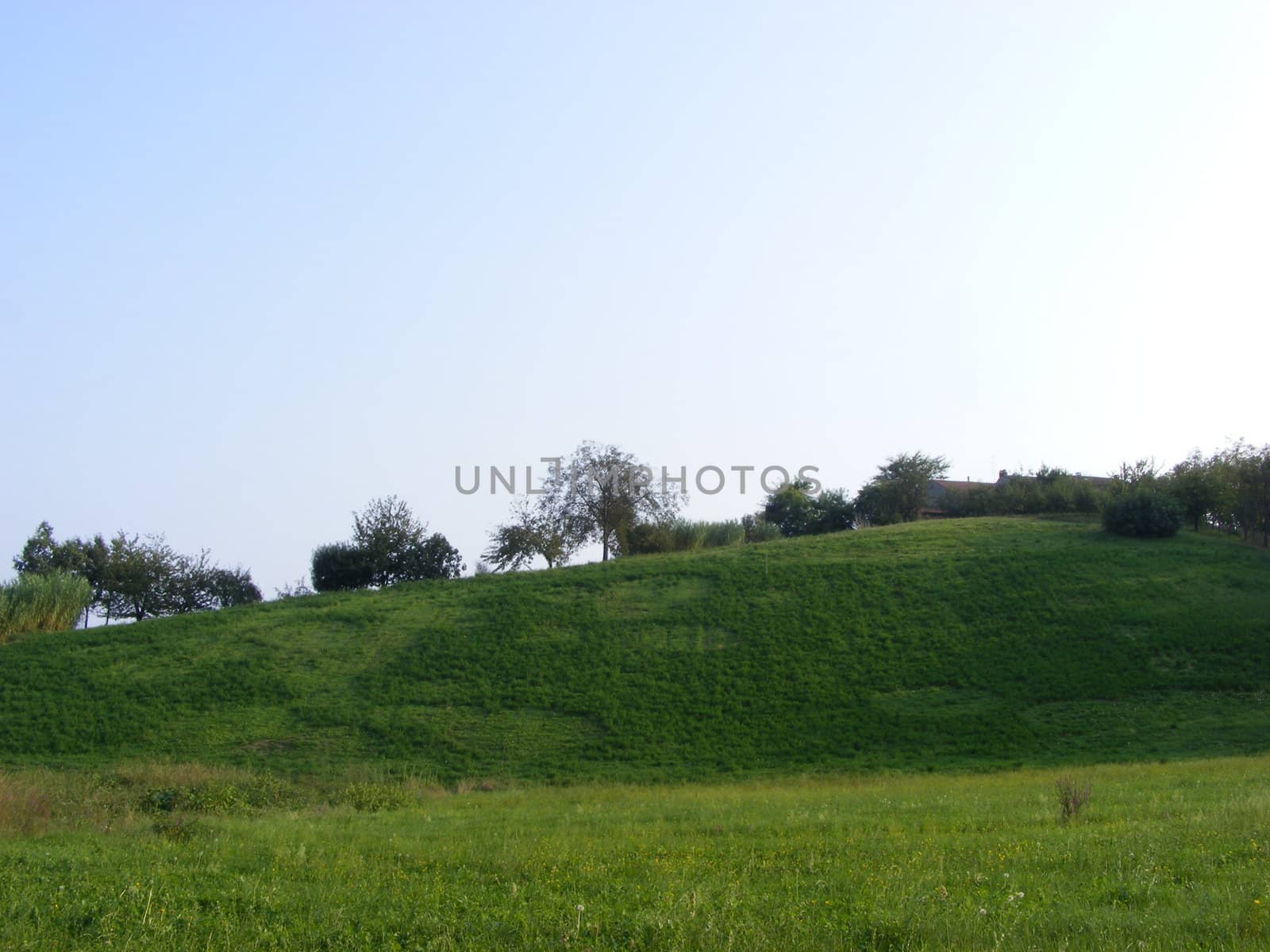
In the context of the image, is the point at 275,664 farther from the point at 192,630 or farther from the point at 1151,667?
the point at 1151,667

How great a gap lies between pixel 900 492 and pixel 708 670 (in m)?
36.7

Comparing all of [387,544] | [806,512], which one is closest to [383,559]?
[387,544]

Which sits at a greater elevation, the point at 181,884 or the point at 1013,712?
the point at 181,884

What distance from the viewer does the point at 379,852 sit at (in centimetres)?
1002

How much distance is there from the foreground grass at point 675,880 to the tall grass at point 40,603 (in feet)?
116

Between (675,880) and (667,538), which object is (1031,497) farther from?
(675,880)

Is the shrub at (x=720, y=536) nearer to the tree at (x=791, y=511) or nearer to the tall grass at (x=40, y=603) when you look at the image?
the tree at (x=791, y=511)

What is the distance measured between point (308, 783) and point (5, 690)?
1689cm

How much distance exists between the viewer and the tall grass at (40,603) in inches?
1722

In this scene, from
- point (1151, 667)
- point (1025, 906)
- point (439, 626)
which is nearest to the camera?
point (1025, 906)

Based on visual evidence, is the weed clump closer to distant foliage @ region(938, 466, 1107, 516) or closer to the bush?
the bush

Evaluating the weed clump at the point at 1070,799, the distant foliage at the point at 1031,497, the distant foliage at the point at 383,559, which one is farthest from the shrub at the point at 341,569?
the weed clump at the point at 1070,799

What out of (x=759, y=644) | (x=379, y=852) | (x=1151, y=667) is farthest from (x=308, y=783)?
(x=1151, y=667)

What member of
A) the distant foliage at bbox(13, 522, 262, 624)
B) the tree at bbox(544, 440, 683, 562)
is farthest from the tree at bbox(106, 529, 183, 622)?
the tree at bbox(544, 440, 683, 562)
